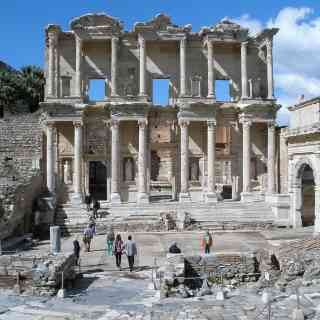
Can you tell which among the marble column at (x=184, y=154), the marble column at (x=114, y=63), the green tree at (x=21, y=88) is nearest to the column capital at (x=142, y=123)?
the marble column at (x=184, y=154)

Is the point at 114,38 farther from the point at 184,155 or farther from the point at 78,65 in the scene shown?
the point at 184,155

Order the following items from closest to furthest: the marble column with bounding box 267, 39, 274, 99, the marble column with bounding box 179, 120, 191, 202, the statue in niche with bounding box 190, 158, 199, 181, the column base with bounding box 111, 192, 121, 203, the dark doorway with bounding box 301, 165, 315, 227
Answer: the dark doorway with bounding box 301, 165, 315, 227, the column base with bounding box 111, 192, 121, 203, the marble column with bounding box 179, 120, 191, 202, the marble column with bounding box 267, 39, 274, 99, the statue in niche with bounding box 190, 158, 199, 181

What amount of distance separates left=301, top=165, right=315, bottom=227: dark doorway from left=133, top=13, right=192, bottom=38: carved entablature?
44.1ft

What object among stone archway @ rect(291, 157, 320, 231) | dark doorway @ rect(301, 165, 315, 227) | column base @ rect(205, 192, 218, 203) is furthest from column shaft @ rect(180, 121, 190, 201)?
dark doorway @ rect(301, 165, 315, 227)

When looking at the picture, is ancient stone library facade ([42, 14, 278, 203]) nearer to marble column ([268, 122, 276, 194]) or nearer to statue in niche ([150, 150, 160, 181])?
marble column ([268, 122, 276, 194])

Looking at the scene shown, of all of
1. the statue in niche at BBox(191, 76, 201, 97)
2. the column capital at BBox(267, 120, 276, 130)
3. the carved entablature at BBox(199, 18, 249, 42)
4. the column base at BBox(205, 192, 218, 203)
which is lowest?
the column base at BBox(205, 192, 218, 203)

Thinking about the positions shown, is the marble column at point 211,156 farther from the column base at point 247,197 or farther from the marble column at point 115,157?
the marble column at point 115,157

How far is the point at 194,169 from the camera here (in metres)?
39.1

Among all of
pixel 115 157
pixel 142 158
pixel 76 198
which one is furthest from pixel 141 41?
pixel 76 198

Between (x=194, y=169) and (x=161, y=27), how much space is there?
10461 mm

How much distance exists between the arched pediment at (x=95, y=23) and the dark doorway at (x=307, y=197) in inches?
638

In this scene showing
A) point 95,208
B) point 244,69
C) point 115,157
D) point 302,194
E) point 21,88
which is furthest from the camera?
point 21,88

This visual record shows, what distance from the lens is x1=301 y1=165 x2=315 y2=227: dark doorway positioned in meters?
31.3

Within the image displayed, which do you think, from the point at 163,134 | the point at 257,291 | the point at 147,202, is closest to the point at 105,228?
the point at 147,202
